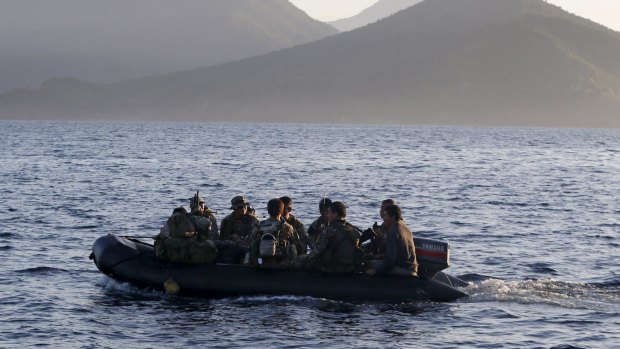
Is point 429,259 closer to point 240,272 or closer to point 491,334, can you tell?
point 491,334

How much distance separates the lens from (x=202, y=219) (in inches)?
778

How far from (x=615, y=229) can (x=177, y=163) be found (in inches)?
1575

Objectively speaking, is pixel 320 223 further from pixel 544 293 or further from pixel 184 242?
pixel 544 293

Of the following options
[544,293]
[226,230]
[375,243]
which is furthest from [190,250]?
[544,293]

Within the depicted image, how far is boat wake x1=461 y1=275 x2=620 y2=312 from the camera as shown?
19.4 meters

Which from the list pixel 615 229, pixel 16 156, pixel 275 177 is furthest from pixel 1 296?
pixel 16 156

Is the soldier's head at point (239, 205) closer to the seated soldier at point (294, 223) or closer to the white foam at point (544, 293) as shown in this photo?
the seated soldier at point (294, 223)

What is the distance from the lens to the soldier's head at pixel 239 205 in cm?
2002

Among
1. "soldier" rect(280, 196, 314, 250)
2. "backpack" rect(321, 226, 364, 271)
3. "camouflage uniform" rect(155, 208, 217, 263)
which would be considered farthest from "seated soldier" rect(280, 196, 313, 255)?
"camouflage uniform" rect(155, 208, 217, 263)

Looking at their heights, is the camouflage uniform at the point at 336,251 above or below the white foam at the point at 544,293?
above

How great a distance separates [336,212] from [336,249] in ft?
2.74

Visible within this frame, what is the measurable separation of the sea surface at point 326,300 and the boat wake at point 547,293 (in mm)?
49

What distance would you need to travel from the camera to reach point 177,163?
68062 millimetres

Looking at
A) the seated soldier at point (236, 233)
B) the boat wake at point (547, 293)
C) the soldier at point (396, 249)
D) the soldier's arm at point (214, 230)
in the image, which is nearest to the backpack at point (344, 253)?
the soldier at point (396, 249)
